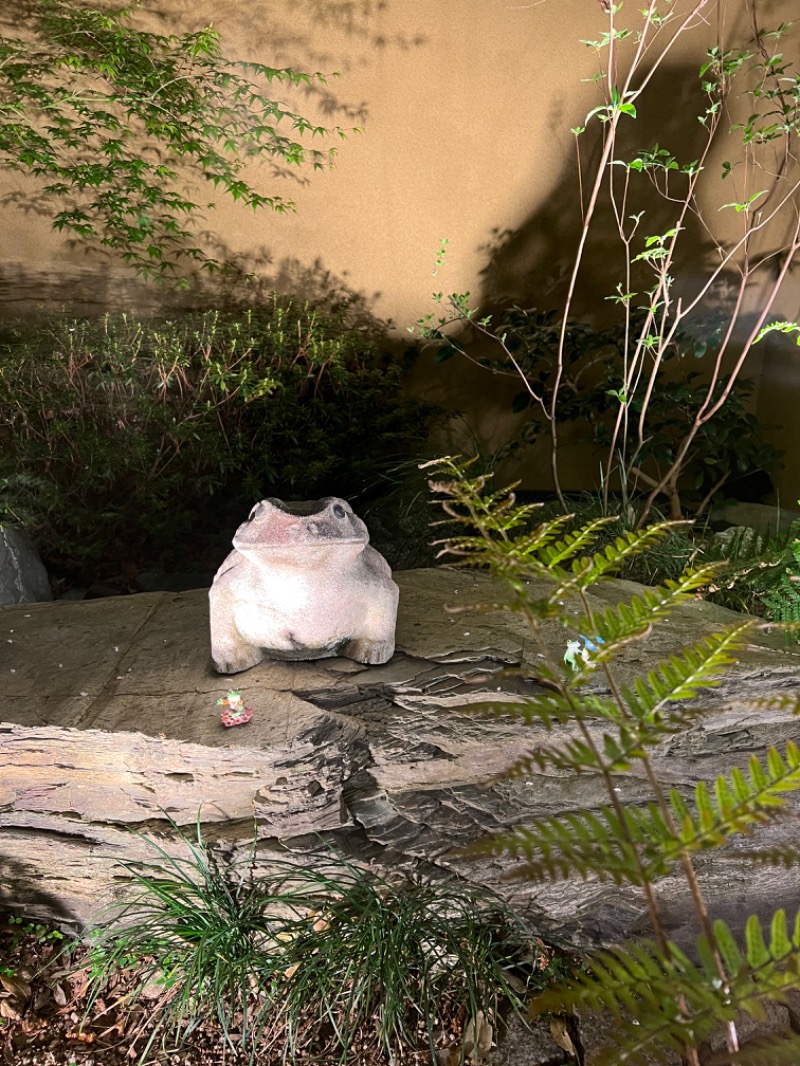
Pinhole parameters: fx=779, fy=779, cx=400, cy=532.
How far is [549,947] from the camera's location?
2.57m

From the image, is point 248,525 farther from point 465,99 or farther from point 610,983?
point 465,99

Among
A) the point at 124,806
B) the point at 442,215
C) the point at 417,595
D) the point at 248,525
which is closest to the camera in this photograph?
the point at 248,525

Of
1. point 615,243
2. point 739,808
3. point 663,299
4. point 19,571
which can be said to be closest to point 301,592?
point 739,808

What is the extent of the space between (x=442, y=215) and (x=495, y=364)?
3.18 feet

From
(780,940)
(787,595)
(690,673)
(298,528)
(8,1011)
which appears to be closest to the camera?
(780,940)

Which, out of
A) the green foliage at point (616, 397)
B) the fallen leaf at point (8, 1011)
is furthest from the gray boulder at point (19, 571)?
the green foliage at point (616, 397)

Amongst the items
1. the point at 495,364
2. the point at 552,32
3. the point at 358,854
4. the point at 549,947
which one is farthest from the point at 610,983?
the point at 552,32

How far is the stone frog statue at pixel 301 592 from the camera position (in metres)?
2.18

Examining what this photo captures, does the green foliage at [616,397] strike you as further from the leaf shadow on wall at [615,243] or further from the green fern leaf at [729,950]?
the green fern leaf at [729,950]

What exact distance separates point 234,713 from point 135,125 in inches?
132

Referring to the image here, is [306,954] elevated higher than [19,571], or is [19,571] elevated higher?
[19,571]

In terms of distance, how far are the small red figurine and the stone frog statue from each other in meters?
0.21

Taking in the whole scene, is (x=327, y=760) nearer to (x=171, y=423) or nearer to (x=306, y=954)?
(x=306, y=954)

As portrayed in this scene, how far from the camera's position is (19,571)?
11.7ft
